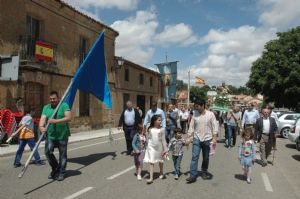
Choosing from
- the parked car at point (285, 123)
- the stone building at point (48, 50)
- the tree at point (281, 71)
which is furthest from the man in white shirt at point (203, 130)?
the tree at point (281, 71)

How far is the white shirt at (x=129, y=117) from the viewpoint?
1078 cm

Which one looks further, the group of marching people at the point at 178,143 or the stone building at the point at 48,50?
the stone building at the point at 48,50

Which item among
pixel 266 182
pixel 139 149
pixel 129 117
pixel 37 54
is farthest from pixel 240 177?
pixel 37 54

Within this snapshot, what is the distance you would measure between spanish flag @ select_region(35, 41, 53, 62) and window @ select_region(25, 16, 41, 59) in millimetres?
241

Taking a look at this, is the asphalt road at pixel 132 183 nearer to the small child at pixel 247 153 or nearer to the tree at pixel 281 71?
the small child at pixel 247 153

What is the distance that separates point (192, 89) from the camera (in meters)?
103

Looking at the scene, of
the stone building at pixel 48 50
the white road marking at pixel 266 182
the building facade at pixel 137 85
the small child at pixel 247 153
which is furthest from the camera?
the building facade at pixel 137 85

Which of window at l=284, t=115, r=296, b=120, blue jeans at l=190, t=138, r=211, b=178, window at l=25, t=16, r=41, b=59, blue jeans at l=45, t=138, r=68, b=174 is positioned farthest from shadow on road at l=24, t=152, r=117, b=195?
window at l=284, t=115, r=296, b=120

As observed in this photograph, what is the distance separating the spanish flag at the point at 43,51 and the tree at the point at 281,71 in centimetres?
2570

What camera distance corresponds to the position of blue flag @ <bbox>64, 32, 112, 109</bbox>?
8914mm

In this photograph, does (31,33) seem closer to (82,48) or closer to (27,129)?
(82,48)

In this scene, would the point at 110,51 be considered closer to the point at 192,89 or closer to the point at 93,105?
the point at 93,105

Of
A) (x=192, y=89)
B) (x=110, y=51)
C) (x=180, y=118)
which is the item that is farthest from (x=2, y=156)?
(x=192, y=89)

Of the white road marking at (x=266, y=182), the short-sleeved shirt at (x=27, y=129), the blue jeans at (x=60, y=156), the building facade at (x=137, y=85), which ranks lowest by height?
the white road marking at (x=266, y=182)
